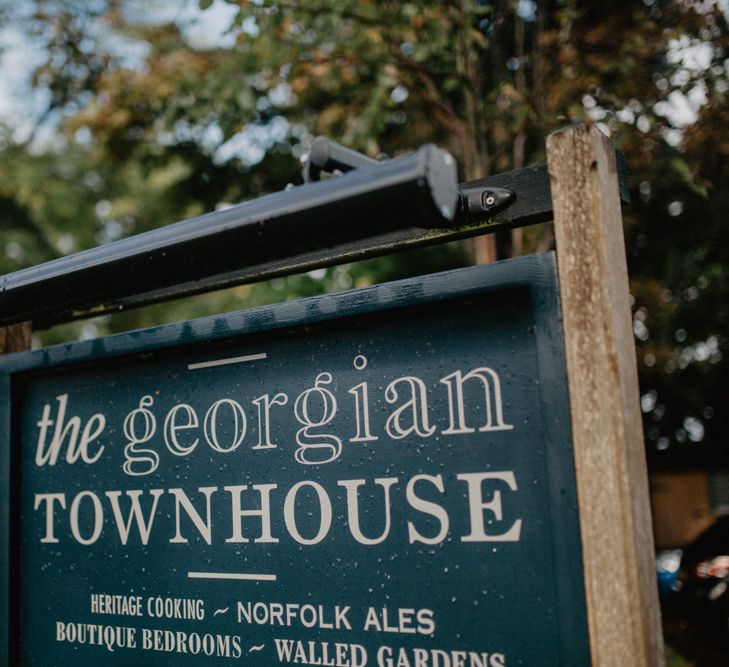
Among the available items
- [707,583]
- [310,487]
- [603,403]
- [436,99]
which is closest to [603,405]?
[603,403]

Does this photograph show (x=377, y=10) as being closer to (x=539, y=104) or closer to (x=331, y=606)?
(x=539, y=104)

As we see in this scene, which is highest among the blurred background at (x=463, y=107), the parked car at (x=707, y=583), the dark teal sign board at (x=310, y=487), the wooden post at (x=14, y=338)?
the blurred background at (x=463, y=107)

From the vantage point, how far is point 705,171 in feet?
20.3

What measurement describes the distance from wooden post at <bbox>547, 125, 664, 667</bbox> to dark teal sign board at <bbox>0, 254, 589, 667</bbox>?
1.9 inches

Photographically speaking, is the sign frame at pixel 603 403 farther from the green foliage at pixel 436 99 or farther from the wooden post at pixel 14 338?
the green foliage at pixel 436 99

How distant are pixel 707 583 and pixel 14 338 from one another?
309 inches

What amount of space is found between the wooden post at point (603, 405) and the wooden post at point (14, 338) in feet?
6.43

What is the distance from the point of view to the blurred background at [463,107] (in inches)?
202

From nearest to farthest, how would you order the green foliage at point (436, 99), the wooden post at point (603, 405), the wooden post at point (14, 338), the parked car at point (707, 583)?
the wooden post at point (603, 405), the wooden post at point (14, 338), the green foliage at point (436, 99), the parked car at point (707, 583)

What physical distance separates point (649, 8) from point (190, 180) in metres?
4.45

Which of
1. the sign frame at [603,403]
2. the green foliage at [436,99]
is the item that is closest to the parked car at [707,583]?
the green foliage at [436,99]

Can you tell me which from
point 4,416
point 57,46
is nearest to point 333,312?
point 4,416

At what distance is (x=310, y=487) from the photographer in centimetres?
188

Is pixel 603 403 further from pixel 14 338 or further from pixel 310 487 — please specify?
pixel 14 338
